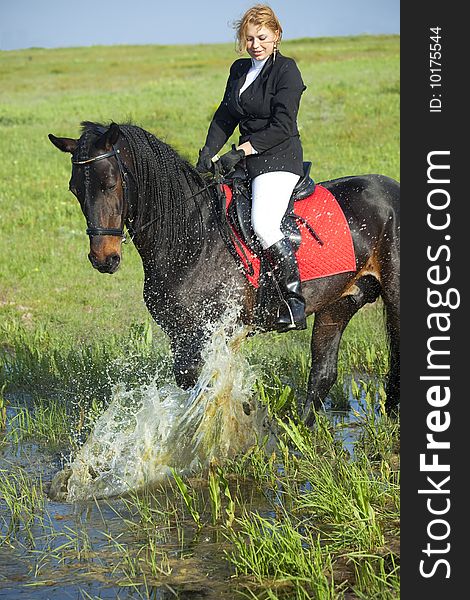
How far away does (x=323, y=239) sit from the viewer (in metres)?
6.25

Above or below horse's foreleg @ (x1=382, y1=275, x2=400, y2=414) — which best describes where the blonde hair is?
above

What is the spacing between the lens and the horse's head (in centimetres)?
534

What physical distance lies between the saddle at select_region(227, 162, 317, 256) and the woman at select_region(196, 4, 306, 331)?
6 cm

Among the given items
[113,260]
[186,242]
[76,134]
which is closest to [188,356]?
[186,242]

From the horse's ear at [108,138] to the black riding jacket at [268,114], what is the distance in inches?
35.4

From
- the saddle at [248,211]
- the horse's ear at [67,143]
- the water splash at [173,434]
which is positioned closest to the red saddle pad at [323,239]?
the saddle at [248,211]

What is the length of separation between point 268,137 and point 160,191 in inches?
30.0

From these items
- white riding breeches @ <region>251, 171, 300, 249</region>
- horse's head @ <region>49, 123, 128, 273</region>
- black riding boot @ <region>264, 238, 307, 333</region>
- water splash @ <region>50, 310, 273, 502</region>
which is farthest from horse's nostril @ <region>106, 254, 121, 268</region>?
black riding boot @ <region>264, 238, 307, 333</region>

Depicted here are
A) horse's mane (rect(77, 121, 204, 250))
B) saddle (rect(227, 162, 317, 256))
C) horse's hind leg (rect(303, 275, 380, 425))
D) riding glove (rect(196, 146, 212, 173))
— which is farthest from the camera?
horse's hind leg (rect(303, 275, 380, 425))

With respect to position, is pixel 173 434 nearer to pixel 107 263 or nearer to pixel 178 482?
pixel 178 482

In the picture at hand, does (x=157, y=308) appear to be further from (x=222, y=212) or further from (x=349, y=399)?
(x=349, y=399)

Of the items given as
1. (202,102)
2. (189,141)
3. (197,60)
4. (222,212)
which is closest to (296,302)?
(222,212)

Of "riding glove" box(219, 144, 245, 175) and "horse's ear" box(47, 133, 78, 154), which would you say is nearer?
"horse's ear" box(47, 133, 78, 154)

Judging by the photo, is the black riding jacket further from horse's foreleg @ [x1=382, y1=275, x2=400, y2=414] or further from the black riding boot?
horse's foreleg @ [x1=382, y1=275, x2=400, y2=414]
